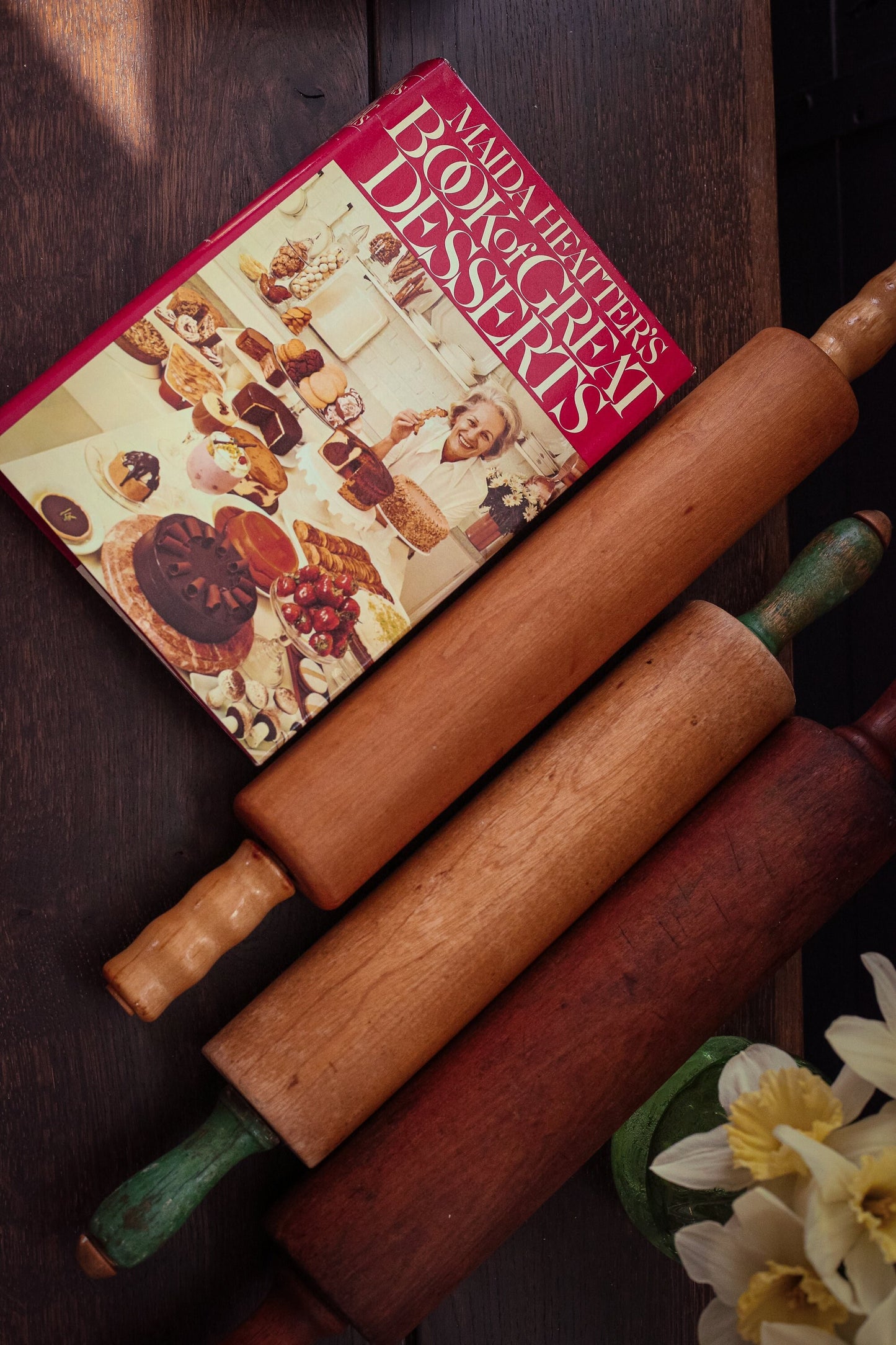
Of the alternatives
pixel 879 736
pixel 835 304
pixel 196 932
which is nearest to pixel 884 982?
pixel 879 736

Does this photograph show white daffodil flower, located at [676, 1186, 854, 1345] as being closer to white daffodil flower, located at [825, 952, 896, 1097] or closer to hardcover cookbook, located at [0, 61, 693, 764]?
white daffodil flower, located at [825, 952, 896, 1097]

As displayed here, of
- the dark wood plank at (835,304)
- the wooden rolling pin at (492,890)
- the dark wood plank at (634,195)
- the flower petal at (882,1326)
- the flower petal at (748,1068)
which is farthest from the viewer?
the dark wood plank at (835,304)

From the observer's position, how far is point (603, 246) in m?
0.74

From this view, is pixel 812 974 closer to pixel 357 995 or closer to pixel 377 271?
pixel 357 995

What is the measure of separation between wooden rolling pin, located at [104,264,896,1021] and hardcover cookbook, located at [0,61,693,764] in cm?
4

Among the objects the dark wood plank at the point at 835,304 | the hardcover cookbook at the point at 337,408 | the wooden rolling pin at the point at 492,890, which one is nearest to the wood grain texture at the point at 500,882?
the wooden rolling pin at the point at 492,890

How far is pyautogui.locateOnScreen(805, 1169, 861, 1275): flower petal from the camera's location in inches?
15.6

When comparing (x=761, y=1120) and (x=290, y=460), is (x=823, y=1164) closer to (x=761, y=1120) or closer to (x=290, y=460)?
(x=761, y=1120)

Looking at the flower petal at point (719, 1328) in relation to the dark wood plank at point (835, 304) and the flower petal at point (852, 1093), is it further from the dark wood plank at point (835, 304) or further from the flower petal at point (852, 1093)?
the dark wood plank at point (835, 304)

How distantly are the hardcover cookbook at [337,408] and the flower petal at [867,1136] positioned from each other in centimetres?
38

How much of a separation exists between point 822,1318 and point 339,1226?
11.3 inches

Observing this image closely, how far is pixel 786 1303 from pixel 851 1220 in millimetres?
57

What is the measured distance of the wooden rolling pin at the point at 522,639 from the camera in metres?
0.60

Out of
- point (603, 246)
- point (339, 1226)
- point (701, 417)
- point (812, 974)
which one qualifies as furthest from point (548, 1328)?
point (603, 246)
